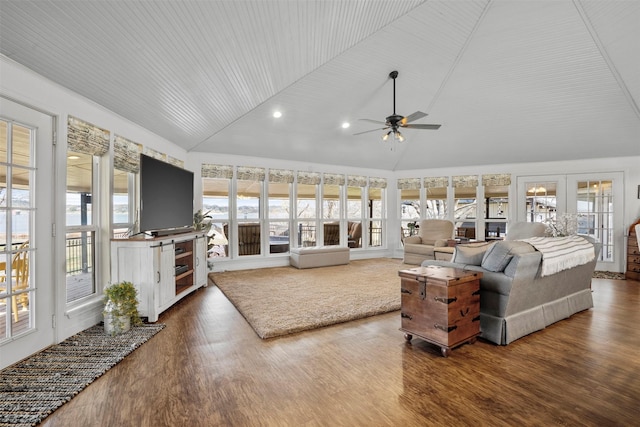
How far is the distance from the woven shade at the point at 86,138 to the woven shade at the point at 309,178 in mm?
4080

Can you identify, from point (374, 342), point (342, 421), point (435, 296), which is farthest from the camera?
point (374, 342)

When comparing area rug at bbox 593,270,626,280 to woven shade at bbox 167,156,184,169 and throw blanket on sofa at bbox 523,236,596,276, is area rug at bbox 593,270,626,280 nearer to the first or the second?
throw blanket on sofa at bbox 523,236,596,276

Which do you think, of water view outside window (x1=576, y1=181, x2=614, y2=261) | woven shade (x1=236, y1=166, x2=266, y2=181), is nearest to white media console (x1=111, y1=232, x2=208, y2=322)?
woven shade (x1=236, y1=166, x2=266, y2=181)

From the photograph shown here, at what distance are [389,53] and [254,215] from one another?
13.4ft

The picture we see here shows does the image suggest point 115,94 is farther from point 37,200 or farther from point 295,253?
point 295,253

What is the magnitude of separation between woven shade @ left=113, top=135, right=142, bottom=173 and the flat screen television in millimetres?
397

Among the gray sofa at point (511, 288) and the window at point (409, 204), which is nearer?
the gray sofa at point (511, 288)

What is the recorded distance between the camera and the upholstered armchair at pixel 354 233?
793 centimetres

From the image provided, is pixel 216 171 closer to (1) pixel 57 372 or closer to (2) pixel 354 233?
(2) pixel 354 233

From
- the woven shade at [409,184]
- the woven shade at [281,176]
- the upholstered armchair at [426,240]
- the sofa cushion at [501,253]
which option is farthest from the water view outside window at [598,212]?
the woven shade at [281,176]

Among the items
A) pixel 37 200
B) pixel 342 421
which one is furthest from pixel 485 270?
pixel 37 200

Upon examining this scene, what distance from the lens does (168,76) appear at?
326 centimetres

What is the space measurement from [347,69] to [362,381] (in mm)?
3967

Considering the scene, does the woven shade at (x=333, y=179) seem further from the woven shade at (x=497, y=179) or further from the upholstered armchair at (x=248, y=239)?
the woven shade at (x=497, y=179)
